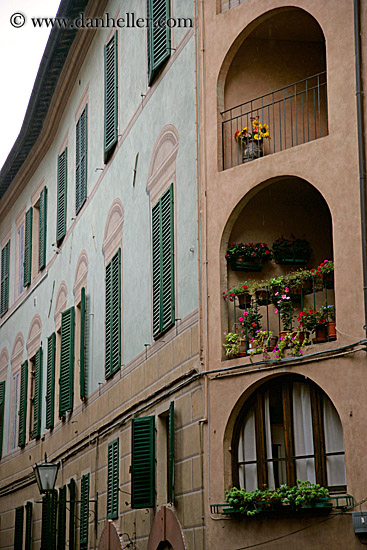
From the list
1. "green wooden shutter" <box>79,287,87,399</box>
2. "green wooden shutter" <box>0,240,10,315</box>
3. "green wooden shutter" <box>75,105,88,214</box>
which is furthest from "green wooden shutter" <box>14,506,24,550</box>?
"green wooden shutter" <box>75,105,88,214</box>

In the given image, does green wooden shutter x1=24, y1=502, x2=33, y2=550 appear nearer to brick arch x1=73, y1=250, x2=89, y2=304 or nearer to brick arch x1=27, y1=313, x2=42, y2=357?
brick arch x1=27, y1=313, x2=42, y2=357

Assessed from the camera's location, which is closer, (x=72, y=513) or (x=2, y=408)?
(x=72, y=513)

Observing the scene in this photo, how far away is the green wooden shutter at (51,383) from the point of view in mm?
26531

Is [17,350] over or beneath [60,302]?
beneath

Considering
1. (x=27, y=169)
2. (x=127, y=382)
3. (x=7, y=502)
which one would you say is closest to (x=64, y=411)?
(x=127, y=382)

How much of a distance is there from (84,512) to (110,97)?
9.06 m

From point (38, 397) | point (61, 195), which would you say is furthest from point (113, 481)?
point (61, 195)

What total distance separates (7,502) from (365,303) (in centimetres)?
2054

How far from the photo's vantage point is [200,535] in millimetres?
15000

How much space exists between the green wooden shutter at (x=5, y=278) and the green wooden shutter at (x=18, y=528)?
8277 millimetres

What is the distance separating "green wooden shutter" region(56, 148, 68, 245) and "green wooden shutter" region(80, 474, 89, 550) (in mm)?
7383

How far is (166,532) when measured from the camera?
→ 16531mm

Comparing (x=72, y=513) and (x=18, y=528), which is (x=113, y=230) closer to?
(x=72, y=513)

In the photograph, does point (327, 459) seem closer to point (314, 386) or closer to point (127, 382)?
point (314, 386)
